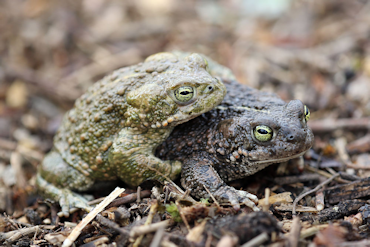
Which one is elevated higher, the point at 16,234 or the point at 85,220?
the point at 85,220

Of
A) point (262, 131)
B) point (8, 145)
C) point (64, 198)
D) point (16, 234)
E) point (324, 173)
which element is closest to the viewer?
point (262, 131)

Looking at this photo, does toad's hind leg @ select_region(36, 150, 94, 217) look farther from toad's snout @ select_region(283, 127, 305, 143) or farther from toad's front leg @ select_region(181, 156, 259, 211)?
toad's snout @ select_region(283, 127, 305, 143)

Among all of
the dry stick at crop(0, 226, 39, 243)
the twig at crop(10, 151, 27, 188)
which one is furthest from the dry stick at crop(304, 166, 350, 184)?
the twig at crop(10, 151, 27, 188)

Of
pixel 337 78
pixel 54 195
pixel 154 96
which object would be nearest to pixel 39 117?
pixel 54 195

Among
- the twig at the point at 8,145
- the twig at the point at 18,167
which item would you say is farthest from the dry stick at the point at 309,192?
the twig at the point at 8,145

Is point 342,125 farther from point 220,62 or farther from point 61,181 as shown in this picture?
point 61,181

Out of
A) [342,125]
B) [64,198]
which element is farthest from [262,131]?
[64,198]

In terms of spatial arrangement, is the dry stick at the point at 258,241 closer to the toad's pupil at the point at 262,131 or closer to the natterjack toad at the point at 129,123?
the toad's pupil at the point at 262,131
